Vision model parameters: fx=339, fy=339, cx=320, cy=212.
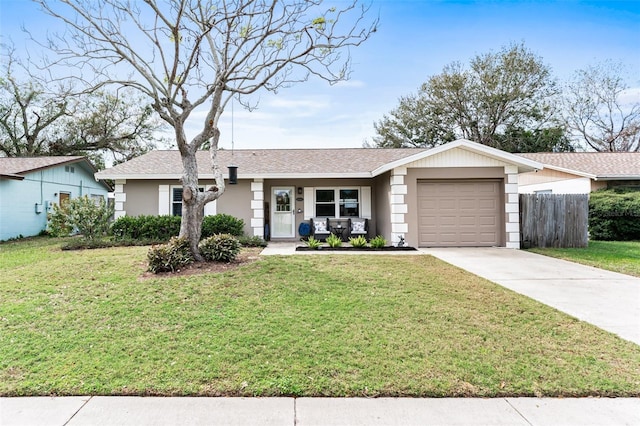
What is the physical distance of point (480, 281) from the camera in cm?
619

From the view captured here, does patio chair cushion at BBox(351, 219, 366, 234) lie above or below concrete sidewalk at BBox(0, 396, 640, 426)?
above

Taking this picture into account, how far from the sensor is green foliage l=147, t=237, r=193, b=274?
21.4 feet

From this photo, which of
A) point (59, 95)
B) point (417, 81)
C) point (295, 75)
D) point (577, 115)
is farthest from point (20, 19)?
point (577, 115)

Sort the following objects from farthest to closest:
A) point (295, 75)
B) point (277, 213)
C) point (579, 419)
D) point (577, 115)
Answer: point (577, 115), point (277, 213), point (295, 75), point (579, 419)

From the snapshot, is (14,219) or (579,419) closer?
(579,419)

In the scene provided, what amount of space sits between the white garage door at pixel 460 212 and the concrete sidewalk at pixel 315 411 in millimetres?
8306

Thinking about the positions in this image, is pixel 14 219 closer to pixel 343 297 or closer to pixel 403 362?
pixel 343 297

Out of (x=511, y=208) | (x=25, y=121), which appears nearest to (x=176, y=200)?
(x=511, y=208)

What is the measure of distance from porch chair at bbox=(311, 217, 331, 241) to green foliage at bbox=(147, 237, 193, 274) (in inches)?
232

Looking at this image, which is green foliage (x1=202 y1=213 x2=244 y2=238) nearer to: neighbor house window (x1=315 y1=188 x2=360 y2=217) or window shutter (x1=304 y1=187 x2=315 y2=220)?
window shutter (x1=304 y1=187 x2=315 y2=220)

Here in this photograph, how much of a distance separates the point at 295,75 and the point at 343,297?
20.8ft

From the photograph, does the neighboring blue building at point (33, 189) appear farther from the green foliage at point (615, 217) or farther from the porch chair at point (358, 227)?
the green foliage at point (615, 217)

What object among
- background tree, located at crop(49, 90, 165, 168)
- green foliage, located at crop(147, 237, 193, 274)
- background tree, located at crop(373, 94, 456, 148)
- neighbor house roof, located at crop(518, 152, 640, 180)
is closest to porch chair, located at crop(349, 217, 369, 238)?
green foliage, located at crop(147, 237, 193, 274)

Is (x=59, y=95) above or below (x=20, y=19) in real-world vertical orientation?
below
